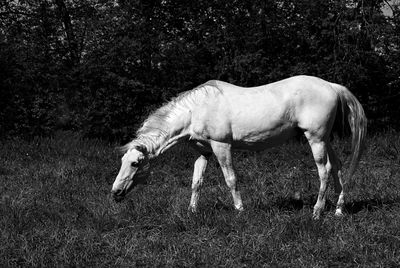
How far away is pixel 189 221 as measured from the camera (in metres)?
5.29

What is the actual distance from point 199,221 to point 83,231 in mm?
1133

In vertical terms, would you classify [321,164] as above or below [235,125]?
below

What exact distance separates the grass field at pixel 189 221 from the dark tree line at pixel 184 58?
474 centimetres

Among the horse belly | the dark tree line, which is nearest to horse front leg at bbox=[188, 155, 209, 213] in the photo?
the horse belly

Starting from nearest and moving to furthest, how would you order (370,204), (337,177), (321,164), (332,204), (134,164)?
(134,164) < (321,164) < (370,204) < (337,177) < (332,204)

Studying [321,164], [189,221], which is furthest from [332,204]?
[189,221]

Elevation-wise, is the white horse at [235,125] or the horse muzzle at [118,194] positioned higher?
the white horse at [235,125]

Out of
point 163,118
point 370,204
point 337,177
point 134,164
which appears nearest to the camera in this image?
point 134,164

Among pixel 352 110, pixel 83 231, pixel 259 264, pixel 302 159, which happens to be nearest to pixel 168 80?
pixel 302 159

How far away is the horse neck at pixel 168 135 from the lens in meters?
5.92

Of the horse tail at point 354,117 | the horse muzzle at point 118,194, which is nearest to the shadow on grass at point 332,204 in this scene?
the horse tail at point 354,117

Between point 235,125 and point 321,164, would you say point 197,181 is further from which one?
point 321,164

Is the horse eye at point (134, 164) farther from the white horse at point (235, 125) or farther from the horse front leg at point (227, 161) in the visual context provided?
the horse front leg at point (227, 161)

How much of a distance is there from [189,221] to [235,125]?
1.21 metres
